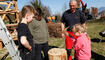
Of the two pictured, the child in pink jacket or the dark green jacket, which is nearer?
the child in pink jacket

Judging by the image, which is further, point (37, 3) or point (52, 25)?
point (37, 3)

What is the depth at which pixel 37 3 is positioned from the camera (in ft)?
45.4

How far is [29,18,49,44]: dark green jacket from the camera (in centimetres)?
336

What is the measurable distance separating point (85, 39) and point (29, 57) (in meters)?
1.20

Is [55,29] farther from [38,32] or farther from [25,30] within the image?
[25,30]

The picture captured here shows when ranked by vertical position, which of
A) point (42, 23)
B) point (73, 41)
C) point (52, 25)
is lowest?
point (52, 25)

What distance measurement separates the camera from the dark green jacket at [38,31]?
132 inches

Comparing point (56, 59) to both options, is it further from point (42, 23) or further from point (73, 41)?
point (42, 23)

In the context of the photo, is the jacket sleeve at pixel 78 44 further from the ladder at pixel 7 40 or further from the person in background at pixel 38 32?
the ladder at pixel 7 40

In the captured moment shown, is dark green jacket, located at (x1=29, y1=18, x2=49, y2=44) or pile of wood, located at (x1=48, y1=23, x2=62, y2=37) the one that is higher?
dark green jacket, located at (x1=29, y1=18, x2=49, y2=44)

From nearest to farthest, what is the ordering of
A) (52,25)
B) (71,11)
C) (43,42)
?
(43,42), (71,11), (52,25)

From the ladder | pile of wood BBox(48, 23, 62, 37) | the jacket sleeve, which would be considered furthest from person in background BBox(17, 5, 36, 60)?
pile of wood BBox(48, 23, 62, 37)

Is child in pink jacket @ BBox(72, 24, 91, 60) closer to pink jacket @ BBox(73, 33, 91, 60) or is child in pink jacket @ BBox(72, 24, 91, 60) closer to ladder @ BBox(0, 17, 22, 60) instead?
pink jacket @ BBox(73, 33, 91, 60)

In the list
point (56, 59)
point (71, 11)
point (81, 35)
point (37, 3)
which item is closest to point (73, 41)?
point (81, 35)
